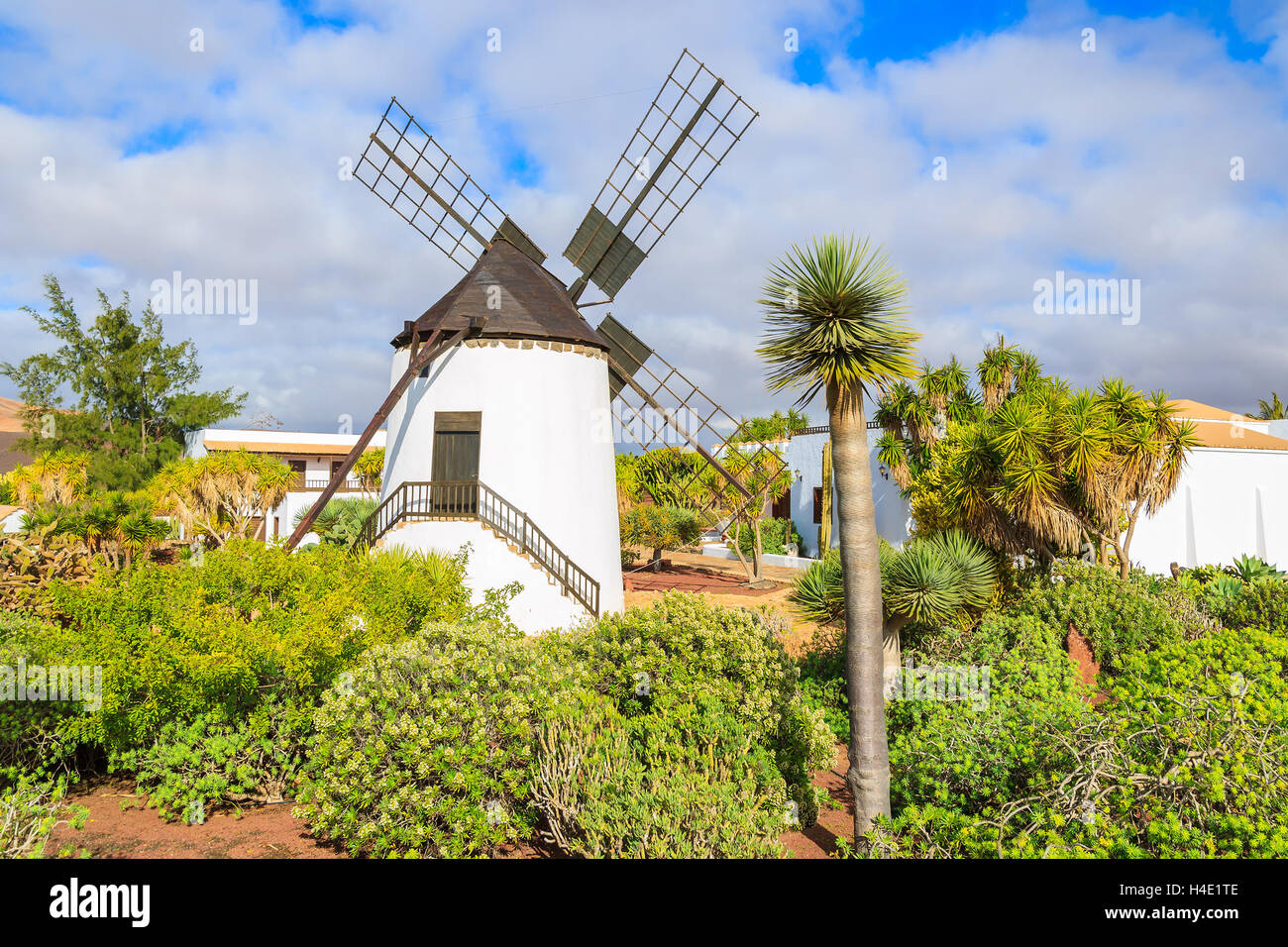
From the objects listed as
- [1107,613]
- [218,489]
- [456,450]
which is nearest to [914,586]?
[1107,613]

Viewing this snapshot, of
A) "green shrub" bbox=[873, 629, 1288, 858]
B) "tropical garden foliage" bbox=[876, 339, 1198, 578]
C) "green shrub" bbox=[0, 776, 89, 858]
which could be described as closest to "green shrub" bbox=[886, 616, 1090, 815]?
"green shrub" bbox=[873, 629, 1288, 858]

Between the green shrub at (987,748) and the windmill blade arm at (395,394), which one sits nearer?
the green shrub at (987,748)

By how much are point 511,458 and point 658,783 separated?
10498mm

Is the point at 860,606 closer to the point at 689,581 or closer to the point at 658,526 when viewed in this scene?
the point at 689,581

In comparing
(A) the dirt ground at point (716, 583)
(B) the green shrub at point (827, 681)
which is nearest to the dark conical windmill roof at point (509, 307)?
(A) the dirt ground at point (716, 583)

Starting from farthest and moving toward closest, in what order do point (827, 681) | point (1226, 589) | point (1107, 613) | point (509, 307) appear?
point (509, 307), point (1226, 589), point (827, 681), point (1107, 613)

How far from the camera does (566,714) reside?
668 centimetres

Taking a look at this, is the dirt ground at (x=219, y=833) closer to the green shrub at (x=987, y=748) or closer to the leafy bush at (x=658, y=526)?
the green shrub at (x=987, y=748)

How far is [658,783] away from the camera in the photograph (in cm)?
577

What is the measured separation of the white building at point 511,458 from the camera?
1494 cm

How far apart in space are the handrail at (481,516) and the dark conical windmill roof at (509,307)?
3.38 m

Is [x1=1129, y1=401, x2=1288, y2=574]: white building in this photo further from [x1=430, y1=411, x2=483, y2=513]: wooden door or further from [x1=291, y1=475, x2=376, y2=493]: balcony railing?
[x1=291, y1=475, x2=376, y2=493]: balcony railing

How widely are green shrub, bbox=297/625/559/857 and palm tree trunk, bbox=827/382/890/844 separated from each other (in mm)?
Answer: 2857
